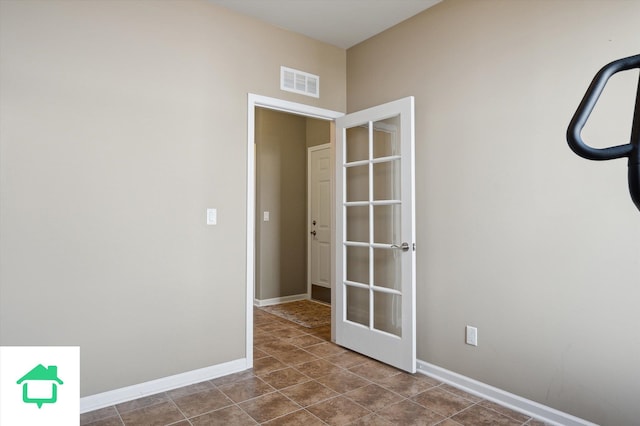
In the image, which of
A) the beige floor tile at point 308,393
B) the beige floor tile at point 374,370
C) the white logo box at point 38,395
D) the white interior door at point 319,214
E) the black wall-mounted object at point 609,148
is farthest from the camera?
the white interior door at point 319,214

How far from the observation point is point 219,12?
3.04 m

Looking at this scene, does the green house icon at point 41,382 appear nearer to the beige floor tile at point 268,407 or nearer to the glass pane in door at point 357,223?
the beige floor tile at point 268,407

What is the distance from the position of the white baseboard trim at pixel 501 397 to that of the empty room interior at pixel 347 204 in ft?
0.04

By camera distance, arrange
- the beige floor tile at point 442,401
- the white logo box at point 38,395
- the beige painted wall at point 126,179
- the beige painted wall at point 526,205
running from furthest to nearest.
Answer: the beige floor tile at point 442,401, the beige painted wall at point 126,179, the beige painted wall at point 526,205, the white logo box at point 38,395

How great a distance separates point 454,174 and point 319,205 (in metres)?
2.90

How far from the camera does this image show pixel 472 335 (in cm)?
272

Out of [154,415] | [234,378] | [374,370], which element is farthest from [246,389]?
[374,370]

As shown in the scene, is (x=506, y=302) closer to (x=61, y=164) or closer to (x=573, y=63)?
(x=573, y=63)

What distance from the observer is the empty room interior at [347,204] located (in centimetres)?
219

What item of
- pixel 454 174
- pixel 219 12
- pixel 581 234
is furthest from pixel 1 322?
pixel 581 234

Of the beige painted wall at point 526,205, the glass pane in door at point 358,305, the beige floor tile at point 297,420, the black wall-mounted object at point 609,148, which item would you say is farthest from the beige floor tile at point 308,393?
the black wall-mounted object at point 609,148

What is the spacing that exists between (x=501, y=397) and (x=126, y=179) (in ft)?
9.15

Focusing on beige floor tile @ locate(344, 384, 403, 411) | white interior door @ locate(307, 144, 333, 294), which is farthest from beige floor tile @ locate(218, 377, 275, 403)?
white interior door @ locate(307, 144, 333, 294)

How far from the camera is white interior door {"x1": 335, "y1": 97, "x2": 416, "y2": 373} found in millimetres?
2992
